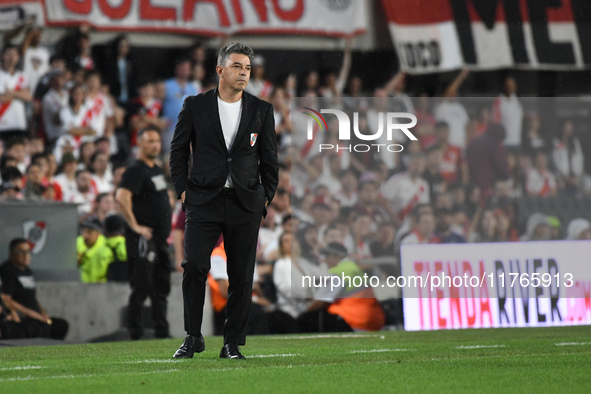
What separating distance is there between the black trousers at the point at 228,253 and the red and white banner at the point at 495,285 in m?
4.25

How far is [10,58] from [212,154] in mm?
6826

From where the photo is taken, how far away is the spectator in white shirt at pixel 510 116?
1002 cm

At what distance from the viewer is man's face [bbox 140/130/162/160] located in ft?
29.3

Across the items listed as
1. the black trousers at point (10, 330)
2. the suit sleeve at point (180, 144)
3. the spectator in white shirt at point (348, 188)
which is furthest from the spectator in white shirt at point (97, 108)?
the suit sleeve at point (180, 144)

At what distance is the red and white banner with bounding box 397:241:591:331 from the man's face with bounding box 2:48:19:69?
206 inches

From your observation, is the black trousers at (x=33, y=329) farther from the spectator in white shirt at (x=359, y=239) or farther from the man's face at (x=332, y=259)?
the spectator in white shirt at (x=359, y=239)

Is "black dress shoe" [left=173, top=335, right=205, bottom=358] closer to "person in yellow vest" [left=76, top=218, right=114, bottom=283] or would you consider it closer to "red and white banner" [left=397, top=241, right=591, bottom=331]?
"red and white banner" [left=397, top=241, right=591, bottom=331]

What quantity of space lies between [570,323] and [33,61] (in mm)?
6896

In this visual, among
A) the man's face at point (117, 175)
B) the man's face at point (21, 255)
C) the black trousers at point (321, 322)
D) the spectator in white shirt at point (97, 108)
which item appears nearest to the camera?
the man's face at point (21, 255)

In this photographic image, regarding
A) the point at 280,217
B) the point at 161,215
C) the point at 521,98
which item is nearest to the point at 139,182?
Answer: the point at 161,215

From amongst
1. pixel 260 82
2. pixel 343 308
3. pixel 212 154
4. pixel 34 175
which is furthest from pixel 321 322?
pixel 212 154

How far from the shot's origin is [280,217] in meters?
11.1

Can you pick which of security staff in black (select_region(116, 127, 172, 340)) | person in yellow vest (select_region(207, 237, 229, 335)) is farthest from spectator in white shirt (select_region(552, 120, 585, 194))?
security staff in black (select_region(116, 127, 172, 340))

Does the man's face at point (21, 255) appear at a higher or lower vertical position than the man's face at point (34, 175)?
lower
